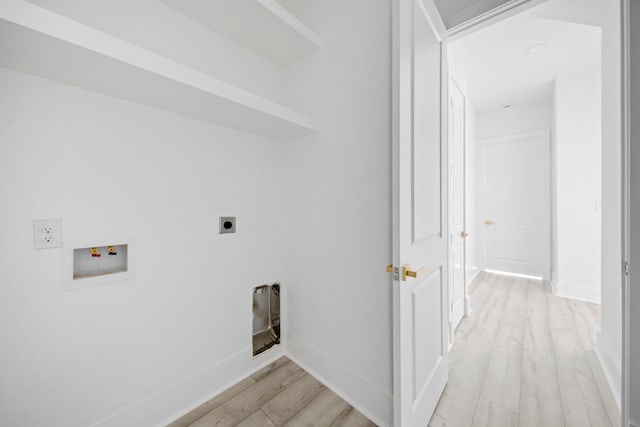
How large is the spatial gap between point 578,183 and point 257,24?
13.0ft

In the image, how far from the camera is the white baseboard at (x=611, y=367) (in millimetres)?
1461

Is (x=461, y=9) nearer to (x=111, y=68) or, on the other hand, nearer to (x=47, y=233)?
(x=111, y=68)

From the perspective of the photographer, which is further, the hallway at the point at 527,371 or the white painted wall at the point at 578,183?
the white painted wall at the point at 578,183

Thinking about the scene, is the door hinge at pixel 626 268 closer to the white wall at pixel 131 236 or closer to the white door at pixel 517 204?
the white wall at pixel 131 236

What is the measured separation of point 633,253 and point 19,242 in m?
2.49

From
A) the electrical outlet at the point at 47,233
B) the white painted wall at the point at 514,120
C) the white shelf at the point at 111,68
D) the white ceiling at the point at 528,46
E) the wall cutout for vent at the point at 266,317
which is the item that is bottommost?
the wall cutout for vent at the point at 266,317

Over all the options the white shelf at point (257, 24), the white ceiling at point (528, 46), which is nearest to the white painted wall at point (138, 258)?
the white shelf at point (257, 24)

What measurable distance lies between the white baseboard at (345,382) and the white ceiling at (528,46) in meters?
2.73

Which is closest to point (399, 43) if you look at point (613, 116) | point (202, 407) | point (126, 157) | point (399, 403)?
point (126, 157)

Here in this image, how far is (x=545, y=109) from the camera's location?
3768mm

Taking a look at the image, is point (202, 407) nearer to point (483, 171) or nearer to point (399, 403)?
point (399, 403)

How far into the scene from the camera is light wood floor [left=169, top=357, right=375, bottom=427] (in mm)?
1330

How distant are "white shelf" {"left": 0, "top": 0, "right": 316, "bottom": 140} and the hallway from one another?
2021mm

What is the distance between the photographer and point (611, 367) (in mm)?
1582
